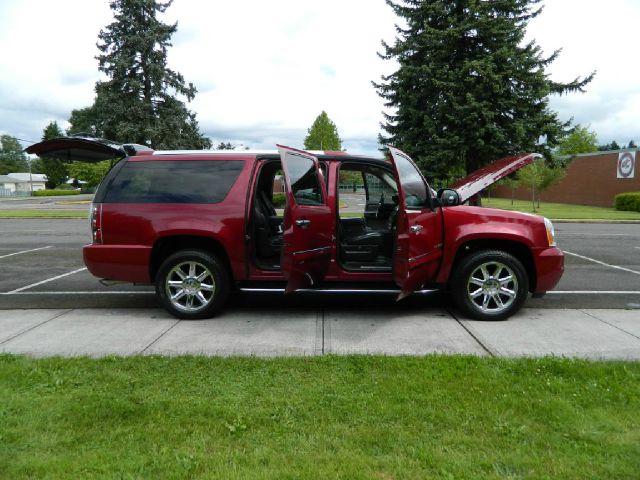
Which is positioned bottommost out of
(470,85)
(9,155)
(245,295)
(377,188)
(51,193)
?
(245,295)

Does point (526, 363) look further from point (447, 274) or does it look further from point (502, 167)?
point (502, 167)

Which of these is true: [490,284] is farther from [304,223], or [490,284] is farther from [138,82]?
[138,82]

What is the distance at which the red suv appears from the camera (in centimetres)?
562

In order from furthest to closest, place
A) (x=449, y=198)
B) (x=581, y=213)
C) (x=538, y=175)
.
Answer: (x=538, y=175) → (x=581, y=213) → (x=449, y=198)

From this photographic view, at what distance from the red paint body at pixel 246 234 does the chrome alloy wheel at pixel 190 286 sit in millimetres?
287

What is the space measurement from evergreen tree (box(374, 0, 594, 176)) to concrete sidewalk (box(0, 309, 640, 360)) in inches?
614

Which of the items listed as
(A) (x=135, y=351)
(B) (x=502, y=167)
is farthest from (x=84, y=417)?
(B) (x=502, y=167)

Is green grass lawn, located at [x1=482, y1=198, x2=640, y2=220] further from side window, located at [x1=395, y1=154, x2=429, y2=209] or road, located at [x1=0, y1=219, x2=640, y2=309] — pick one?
side window, located at [x1=395, y1=154, x2=429, y2=209]

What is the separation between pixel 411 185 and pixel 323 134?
172 feet

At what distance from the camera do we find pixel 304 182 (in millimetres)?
5266

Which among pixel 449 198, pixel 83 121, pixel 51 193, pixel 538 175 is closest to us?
pixel 449 198

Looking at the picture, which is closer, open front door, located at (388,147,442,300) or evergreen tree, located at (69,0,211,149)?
open front door, located at (388,147,442,300)

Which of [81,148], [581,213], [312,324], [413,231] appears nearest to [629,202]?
[581,213]

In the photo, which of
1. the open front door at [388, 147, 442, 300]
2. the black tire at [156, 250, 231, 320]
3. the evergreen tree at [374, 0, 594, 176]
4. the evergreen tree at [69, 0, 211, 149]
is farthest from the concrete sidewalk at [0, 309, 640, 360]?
the evergreen tree at [69, 0, 211, 149]
